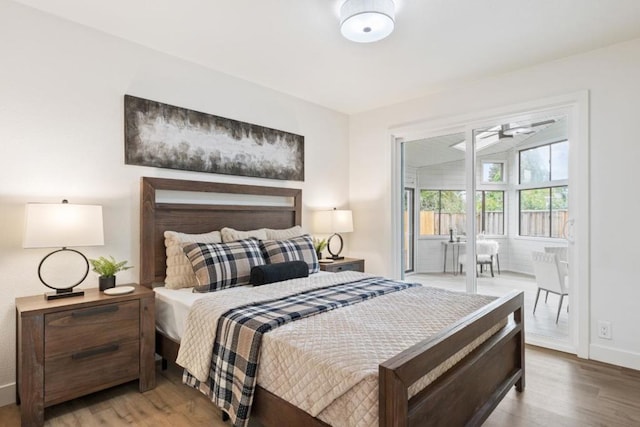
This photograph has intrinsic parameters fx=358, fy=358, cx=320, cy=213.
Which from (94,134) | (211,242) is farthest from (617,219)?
(94,134)

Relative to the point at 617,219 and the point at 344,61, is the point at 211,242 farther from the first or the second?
the point at 617,219

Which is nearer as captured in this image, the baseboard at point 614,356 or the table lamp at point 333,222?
the baseboard at point 614,356

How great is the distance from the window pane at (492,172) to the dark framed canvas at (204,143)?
1.95 metres

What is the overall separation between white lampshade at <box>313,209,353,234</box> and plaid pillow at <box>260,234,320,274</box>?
2.18 feet

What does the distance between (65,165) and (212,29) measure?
1409mm

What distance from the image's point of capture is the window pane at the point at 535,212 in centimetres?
330

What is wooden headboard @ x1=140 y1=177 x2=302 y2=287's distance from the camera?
2787mm

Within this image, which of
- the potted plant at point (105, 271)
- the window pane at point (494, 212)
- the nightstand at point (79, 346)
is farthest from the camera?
the window pane at point (494, 212)

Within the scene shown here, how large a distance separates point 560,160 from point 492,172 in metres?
0.60

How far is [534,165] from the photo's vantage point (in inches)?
134

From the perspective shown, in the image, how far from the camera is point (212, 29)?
260 centimetres

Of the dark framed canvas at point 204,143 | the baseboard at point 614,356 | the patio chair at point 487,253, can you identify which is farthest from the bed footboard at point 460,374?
the dark framed canvas at point 204,143

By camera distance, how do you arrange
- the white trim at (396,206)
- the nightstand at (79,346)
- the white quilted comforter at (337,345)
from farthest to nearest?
the white trim at (396,206) < the nightstand at (79,346) < the white quilted comforter at (337,345)

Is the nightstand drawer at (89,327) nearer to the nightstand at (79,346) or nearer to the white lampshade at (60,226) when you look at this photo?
the nightstand at (79,346)
